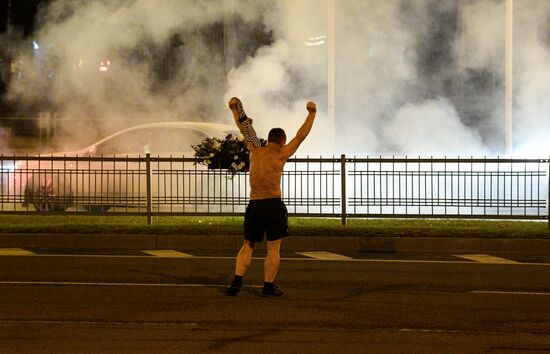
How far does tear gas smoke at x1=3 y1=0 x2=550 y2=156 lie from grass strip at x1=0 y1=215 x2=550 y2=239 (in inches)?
244

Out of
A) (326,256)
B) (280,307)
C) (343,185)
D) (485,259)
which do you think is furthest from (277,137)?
(343,185)

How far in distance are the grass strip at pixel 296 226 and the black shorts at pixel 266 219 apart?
4677mm

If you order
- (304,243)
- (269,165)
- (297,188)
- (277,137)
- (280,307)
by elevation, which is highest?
(277,137)

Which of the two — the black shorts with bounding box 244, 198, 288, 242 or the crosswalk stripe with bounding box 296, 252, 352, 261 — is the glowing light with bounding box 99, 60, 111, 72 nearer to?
the crosswalk stripe with bounding box 296, 252, 352, 261

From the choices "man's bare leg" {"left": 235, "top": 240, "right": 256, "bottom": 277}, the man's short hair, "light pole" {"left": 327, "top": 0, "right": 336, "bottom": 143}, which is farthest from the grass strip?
"light pole" {"left": 327, "top": 0, "right": 336, "bottom": 143}

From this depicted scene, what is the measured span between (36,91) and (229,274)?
50.8 ft

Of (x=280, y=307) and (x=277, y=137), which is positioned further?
(x=277, y=137)

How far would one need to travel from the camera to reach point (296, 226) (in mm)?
A: 14195

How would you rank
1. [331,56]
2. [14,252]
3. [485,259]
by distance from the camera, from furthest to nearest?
[331,56] < [14,252] < [485,259]

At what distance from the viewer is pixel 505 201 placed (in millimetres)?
15086

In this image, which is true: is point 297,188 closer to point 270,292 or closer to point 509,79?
point 270,292

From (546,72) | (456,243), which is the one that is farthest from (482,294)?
(546,72)

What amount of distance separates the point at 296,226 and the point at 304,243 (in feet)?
3.24

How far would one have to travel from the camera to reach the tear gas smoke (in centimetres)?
2184
